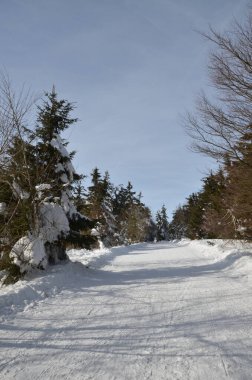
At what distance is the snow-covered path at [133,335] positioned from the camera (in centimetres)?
432

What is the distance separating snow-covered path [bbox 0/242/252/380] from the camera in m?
4.32

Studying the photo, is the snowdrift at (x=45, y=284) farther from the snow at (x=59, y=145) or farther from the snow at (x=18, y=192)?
the snow at (x=59, y=145)

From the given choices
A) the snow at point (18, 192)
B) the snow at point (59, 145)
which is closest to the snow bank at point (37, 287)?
the snow at point (18, 192)

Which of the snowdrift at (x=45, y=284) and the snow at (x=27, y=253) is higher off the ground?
the snow at (x=27, y=253)

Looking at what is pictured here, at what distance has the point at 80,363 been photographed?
454 cm

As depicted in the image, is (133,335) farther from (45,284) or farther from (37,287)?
(45,284)

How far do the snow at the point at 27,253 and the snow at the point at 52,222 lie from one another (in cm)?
140

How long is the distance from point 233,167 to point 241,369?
940 centimetres

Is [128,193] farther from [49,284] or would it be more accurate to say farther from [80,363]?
[80,363]

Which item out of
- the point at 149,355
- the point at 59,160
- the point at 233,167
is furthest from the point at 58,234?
the point at 149,355

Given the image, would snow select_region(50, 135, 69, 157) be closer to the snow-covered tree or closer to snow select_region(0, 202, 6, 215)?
the snow-covered tree

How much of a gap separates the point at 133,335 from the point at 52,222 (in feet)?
27.8

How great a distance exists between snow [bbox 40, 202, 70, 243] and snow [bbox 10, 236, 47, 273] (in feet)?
4.58

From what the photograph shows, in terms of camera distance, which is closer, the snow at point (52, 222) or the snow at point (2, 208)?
the snow at point (2, 208)
